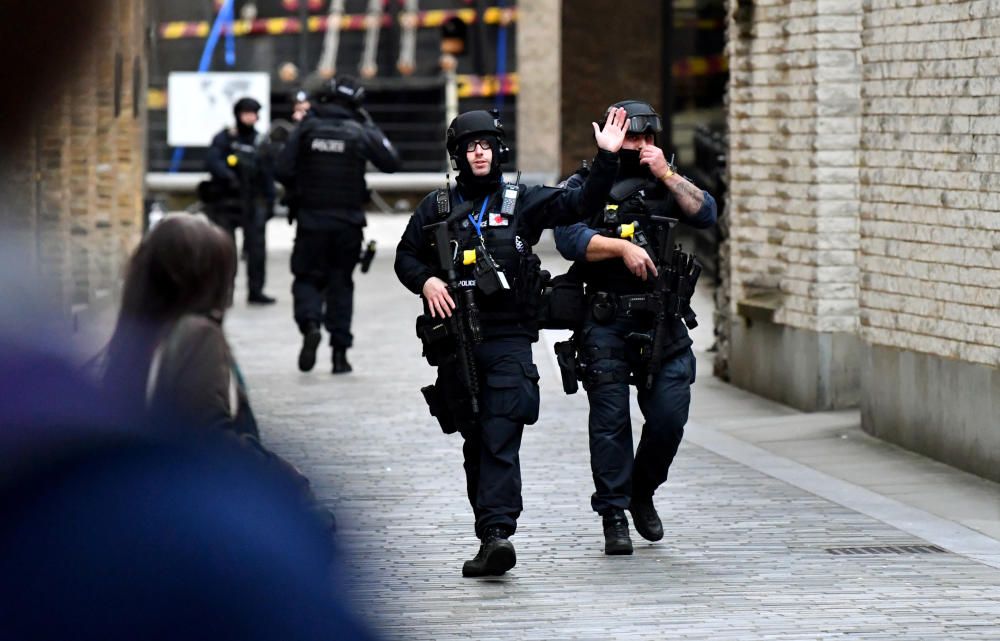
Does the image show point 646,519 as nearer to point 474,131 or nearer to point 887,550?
point 887,550

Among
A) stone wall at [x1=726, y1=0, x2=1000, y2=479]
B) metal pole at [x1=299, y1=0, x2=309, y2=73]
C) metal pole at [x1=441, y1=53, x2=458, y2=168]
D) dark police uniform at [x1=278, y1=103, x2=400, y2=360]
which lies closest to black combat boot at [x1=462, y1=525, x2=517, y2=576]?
stone wall at [x1=726, y1=0, x2=1000, y2=479]

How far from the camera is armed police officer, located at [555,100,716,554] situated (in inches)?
316

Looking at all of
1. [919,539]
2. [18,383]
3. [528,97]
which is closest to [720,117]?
[528,97]

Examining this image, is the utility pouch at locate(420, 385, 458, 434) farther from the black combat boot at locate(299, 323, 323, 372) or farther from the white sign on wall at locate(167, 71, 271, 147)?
the white sign on wall at locate(167, 71, 271, 147)

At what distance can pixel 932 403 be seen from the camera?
1057 centimetres

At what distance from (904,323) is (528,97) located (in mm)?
21396

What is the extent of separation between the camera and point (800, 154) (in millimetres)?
12891

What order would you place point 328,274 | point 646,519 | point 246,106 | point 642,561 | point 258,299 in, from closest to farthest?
1. point 642,561
2. point 646,519
3. point 328,274
4. point 246,106
5. point 258,299

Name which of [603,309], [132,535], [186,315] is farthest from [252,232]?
[132,535]

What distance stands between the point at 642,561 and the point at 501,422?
0.87 m

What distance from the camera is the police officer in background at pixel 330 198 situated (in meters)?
14.7

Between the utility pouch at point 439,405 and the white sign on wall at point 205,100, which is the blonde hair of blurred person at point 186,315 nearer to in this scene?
the utility pouch at point 439,405

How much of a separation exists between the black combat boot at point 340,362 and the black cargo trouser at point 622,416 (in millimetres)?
6953

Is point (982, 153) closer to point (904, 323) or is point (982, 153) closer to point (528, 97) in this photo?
point (904, 323)
